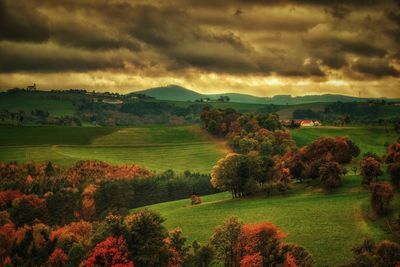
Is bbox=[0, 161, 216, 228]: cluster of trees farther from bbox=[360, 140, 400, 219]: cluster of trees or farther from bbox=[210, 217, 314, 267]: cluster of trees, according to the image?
bbox=[360, 140, 400, 219]: cluster of trees

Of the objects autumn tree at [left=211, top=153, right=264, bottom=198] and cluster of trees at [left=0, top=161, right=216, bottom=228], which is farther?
cluster of trees at [left=0, top=161, right=216, bottom=228]

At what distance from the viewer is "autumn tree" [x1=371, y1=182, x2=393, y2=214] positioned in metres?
80.3

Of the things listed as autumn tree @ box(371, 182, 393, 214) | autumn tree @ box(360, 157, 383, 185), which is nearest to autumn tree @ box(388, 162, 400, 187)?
autumn tree @ box(360, 157, 383, 185)

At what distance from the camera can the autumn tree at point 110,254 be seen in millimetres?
69938

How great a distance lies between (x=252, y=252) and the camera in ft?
236

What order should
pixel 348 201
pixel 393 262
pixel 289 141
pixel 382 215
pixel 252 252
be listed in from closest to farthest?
pixel 393 262 → pixel 252 252 → pixel 382 215 → pixel 348 201 → pixel 289 141

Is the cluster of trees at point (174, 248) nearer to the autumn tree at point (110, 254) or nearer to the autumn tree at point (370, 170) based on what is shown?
the autumn tree at point (110, 254)

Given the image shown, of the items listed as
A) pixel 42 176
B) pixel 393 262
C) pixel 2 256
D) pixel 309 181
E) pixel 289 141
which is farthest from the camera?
pixel 289 141

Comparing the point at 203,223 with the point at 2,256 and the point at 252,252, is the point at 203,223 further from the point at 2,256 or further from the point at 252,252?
the point at 2,256

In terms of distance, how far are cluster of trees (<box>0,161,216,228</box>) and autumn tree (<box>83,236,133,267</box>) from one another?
64.9 metres

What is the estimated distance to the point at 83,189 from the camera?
5955 inches

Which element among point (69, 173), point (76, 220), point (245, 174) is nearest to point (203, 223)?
point (245, 174)

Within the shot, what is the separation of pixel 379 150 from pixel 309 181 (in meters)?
63.1

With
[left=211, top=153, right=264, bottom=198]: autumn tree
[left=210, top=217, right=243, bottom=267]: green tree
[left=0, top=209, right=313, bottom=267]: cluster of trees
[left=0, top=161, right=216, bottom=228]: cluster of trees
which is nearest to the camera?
[left=0, top=209, right=313, bottom=267]: cluster of trees
